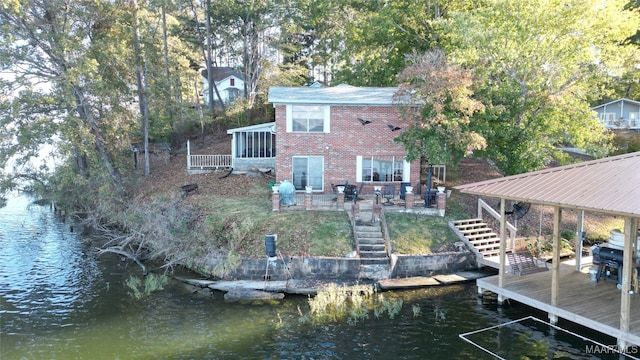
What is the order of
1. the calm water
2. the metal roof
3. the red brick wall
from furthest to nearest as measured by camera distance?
the red brick wall → the calm water → the metal roof

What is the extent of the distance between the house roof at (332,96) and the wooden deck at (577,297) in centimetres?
1007

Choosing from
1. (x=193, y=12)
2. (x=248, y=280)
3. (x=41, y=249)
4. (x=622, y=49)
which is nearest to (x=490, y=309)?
(x=248, y=280)

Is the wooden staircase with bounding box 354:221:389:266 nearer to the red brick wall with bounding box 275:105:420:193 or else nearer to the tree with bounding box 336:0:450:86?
the red brick wall with bounding box 275:105:420:193

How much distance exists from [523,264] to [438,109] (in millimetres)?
6802

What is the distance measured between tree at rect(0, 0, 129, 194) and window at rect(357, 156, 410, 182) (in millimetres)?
14452

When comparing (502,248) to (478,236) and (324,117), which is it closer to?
(478,236)

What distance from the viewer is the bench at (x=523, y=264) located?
15688mm

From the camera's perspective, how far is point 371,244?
57.5 feet

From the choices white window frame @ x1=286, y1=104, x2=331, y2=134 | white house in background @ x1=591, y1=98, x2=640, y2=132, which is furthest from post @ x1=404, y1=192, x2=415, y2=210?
white house in background @ x1=591, y1=98, x2=640, y2=132

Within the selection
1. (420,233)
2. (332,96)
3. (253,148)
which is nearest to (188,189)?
(253,148)

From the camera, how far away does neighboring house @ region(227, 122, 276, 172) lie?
91.8 ft

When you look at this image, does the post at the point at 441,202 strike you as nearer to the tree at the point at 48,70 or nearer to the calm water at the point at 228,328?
the calm water at the point at 228,328

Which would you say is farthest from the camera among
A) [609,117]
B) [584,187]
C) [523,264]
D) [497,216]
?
[609,117]

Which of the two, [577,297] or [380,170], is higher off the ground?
[380,170]
